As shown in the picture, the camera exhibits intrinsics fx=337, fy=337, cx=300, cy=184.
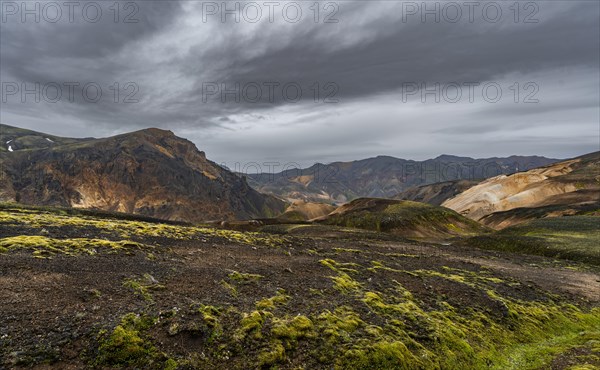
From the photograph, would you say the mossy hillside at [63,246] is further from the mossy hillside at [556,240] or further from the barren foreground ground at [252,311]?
the mossy hillside at [556,240]

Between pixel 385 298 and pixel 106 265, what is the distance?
19.3 metres

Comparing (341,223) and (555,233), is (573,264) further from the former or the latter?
(341,223)

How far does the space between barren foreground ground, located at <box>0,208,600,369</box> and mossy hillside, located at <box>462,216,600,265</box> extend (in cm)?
2750

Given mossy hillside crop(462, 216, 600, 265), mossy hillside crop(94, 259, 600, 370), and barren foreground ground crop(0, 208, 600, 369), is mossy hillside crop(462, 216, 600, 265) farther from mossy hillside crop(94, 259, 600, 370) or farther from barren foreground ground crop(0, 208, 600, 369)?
mossy hillside crop(94, 259, 600, 370)

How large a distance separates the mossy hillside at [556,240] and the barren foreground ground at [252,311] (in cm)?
2750

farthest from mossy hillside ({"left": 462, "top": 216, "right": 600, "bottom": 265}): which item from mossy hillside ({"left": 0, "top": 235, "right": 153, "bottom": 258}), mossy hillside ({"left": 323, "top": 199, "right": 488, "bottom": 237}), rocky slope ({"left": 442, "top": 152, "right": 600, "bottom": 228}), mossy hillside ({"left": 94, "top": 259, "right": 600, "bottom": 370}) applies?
mossy hillside ({"left": 0, "top": 235, "right": 153, "bottom": 258})

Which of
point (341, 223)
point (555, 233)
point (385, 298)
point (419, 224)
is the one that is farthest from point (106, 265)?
point (341, 223)

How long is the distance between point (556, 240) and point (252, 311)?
230ft

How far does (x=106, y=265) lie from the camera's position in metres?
22.5

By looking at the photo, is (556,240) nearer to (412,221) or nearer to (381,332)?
(412,221)

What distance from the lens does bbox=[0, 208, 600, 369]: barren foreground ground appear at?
14.1 m

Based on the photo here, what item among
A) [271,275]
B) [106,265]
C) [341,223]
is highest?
[106,265]

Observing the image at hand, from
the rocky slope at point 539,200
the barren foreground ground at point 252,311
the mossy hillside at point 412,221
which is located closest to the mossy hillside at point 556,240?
the barren foreground ground at point 252,311

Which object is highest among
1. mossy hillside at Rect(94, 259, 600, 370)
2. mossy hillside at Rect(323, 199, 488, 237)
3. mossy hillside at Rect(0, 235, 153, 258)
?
mossy hillside at Rect(0, 235, 153, 258)
